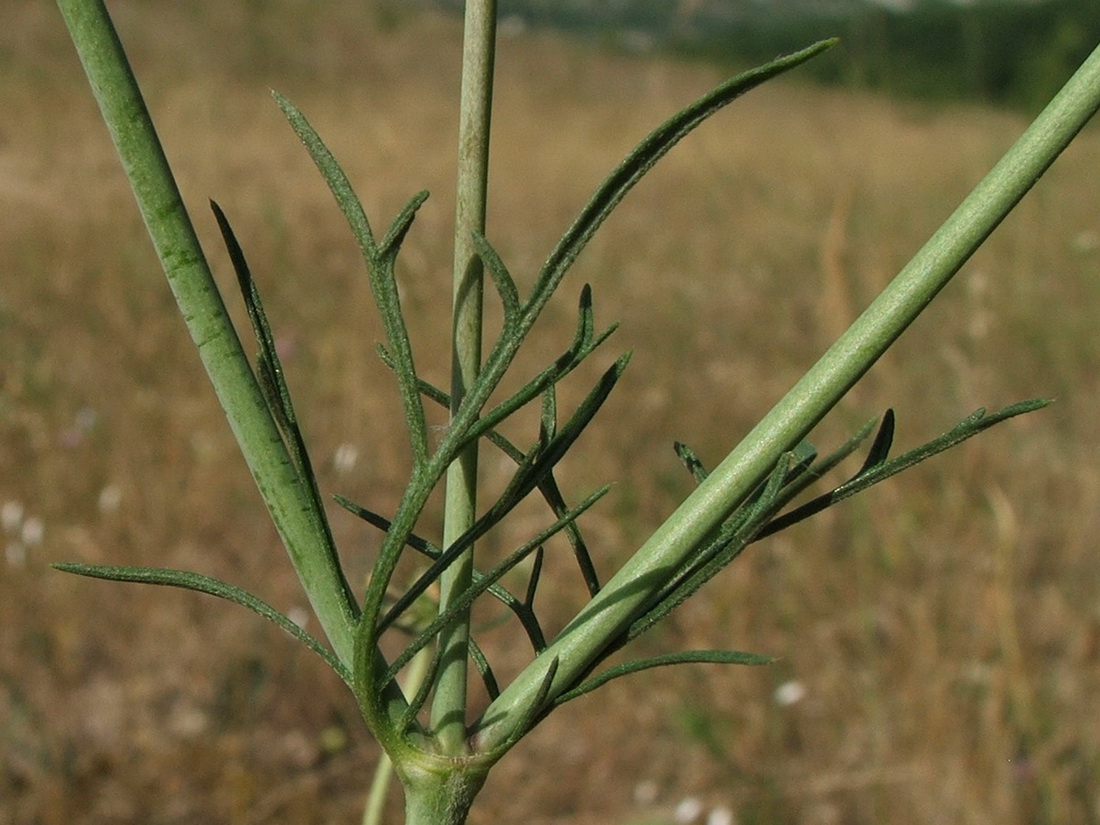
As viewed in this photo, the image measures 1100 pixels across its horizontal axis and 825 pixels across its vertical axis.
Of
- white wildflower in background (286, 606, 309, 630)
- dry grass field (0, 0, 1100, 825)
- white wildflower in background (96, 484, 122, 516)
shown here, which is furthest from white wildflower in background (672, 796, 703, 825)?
white wildflower in background (96, 484, 122, 516)

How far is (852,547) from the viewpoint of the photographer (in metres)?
1.75

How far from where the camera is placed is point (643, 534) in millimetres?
1780

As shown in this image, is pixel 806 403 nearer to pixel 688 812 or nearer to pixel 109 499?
pixel 688 812

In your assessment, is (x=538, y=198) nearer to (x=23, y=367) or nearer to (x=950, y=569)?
(x=23, y=367)

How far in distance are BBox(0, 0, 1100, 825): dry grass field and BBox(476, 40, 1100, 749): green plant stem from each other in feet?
1.17

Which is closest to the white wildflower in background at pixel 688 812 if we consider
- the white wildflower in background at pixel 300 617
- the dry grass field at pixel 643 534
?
the dry grass field at pixel 643 534

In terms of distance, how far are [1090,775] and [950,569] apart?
406 millimetres

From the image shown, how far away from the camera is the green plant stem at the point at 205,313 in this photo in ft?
0.73

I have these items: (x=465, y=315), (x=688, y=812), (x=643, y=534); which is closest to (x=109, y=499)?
(x=643, y=534)

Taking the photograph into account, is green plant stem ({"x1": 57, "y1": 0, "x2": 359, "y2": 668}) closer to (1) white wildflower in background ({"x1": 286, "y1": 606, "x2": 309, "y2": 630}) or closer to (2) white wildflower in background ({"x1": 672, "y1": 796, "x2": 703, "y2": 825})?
(2) white wildflower in background ({"x1": 672, "y1": 796, "x2": 703, "y2": 825})

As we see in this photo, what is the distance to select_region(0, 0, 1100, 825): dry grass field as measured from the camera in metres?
1.37

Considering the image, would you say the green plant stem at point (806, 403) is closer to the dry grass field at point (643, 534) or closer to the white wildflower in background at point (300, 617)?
the dry grass field at point (643, 534)

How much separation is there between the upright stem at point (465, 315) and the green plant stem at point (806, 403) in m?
0.01

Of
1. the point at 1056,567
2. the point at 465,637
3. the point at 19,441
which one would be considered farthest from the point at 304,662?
the point at 465,637
